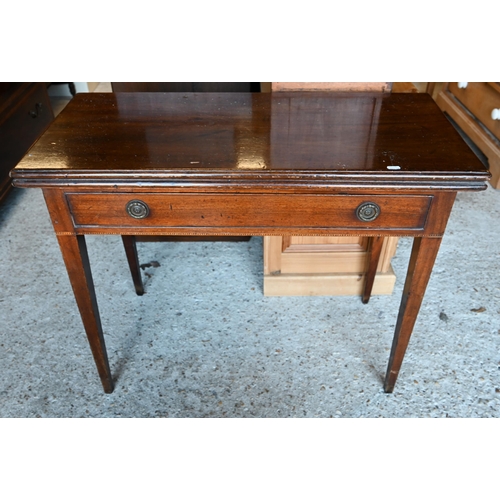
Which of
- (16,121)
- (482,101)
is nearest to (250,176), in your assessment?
(16,121)

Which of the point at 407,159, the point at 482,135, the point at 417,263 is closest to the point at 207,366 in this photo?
the point at 417,263

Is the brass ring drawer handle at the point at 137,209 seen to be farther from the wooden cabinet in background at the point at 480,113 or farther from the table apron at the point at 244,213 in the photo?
the wooden cabinet in background at the point at 480,113

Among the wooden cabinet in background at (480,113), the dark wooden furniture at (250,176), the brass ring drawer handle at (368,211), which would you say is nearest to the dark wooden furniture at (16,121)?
the dark wooden furniture at (250,176)

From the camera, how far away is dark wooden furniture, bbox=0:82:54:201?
255 centimetres

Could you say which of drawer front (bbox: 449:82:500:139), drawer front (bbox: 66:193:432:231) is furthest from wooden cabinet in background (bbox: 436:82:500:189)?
drawer front (bbox: 66:193:432:231)

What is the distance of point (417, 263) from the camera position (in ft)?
4.49

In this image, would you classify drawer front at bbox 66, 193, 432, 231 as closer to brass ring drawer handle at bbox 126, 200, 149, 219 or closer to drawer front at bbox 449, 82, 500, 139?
brass ring drawer handle at bbox 126, 200, 149, 219

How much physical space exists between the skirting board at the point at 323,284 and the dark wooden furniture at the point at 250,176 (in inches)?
22.8

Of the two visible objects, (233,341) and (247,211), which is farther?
(233,341)

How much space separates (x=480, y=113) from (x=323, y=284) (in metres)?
1.78

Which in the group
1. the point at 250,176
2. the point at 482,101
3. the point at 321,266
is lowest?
the point at 321,266

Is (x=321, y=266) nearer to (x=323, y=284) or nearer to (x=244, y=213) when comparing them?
(x=323, y=284)

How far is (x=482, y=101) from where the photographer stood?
2.99 metres

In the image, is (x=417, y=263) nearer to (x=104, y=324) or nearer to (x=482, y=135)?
(x=104, y=324)
